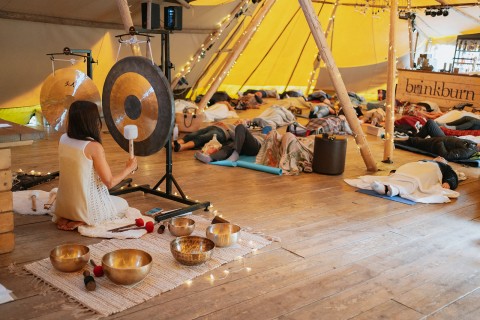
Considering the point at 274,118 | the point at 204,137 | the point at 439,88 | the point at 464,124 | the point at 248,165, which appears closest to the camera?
the point at 248,165

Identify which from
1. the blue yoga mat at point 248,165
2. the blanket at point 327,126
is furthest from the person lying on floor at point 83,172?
the blanket at point 327,126

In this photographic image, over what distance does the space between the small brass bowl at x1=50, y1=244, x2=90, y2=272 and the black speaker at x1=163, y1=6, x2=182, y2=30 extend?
1.62 metres

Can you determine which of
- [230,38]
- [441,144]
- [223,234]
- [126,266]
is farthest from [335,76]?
[230,38]

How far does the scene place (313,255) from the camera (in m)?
3.03

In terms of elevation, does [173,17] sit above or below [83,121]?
above

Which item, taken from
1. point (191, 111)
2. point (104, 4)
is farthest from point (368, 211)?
point (104, 4)

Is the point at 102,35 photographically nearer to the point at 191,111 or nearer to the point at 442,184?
the point at 191,111

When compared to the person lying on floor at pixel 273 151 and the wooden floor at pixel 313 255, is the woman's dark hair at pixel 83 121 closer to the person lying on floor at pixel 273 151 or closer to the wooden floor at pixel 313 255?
the wooden floor at pixel 313 255

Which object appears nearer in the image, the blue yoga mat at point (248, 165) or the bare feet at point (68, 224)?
the bare feet at point (68, 224)

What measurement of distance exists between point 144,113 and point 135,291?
145 centimetres

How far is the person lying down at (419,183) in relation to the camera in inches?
171

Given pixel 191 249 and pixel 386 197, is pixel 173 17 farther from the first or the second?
pixel 386 197

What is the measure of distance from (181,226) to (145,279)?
0.61 metres

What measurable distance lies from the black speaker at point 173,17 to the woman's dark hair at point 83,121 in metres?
0.82
